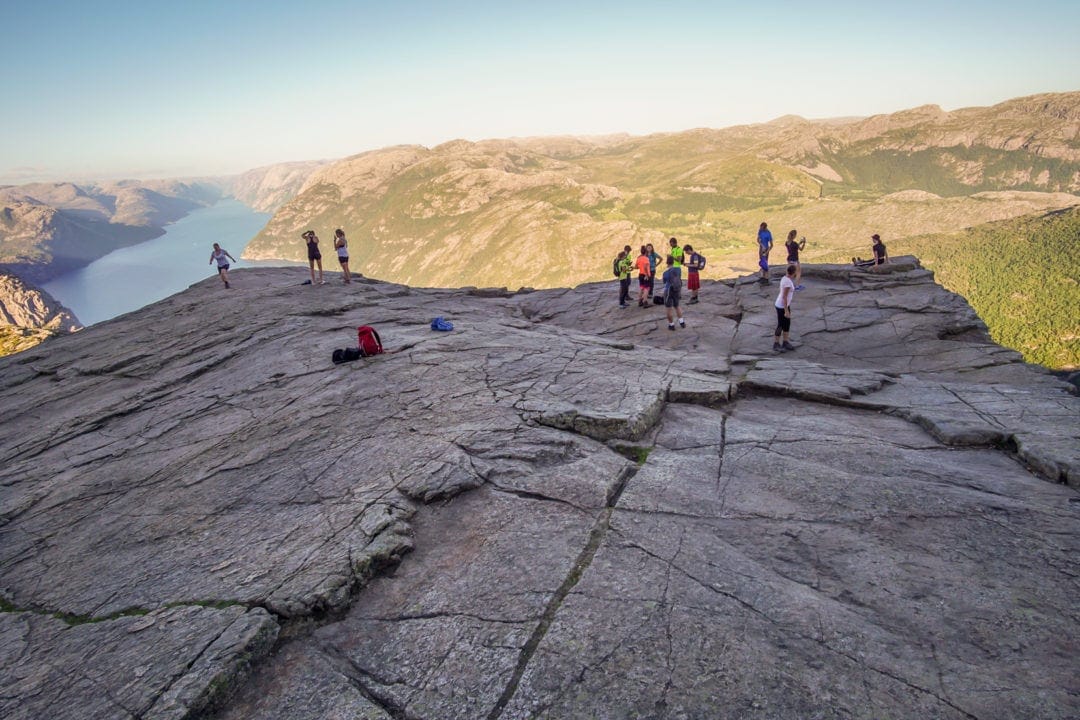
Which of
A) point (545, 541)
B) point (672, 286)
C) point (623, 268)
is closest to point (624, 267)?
point (623, 268)

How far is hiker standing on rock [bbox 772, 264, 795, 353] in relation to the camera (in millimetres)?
20078

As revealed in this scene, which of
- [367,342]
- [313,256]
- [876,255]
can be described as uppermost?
[313,256]

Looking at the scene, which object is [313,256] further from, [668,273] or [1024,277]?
[1024,277]

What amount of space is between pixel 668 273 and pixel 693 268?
413 centimetres

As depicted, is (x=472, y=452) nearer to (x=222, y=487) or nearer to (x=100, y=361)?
(x=222, y=487)

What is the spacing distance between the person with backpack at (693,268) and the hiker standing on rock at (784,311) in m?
5.80

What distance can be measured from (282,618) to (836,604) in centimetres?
872

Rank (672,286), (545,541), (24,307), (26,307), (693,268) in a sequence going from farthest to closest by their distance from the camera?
(26,307)
(24,307)
(693,268)
(672,286)
(545,541)

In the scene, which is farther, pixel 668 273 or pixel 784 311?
pixel 668 273

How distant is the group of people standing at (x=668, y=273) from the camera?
24812mm

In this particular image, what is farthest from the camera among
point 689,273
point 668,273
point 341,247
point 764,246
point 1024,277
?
point 1024,277

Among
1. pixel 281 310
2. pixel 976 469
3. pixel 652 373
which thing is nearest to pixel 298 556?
pixel 652 373

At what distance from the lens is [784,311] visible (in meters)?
21.2

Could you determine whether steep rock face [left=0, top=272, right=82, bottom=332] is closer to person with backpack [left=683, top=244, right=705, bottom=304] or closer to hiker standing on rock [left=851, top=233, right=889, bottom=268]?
person with backpack [left=683, top=244, right=705, bottom=304]
